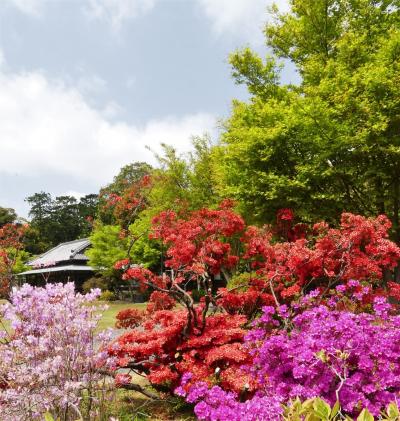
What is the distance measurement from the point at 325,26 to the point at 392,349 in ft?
44.3

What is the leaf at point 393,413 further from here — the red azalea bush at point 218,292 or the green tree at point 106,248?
the green tree at point 106,248

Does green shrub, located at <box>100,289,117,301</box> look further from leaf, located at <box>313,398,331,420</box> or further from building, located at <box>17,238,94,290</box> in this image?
leaf, located at <box>313,398,331,420</box>

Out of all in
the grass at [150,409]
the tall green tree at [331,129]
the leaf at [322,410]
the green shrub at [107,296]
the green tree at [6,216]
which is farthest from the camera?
the green tree at [6,216]

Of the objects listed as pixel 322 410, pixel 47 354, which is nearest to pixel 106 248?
pixel 47 354

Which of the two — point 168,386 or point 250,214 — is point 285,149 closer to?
point 250,214

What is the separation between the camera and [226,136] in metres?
16.4

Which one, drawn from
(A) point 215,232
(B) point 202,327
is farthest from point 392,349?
(A) point 215,232

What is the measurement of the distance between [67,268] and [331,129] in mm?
33757

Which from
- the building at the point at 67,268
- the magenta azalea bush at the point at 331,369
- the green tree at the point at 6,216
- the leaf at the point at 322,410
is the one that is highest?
the green tree at the point at 6,216

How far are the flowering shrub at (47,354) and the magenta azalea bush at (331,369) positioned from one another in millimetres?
1495

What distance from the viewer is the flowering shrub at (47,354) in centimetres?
456

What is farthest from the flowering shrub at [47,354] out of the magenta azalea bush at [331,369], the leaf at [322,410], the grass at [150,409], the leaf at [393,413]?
the leaf at [393,413]

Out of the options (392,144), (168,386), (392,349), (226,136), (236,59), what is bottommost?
(168,386)

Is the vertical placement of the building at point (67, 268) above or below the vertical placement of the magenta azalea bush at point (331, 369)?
above
